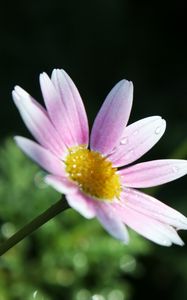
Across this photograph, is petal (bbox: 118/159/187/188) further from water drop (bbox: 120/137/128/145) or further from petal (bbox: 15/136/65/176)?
petal (bbox: 15/136/65/176)

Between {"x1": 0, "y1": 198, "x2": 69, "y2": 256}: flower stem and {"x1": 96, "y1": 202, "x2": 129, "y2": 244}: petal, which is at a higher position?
{"x1": 0, "y1": 198, "x2": 69, "y2": 256}: flower stem

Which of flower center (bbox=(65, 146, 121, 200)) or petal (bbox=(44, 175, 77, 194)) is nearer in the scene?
petal (bbox=(44, 175, 77, 194))

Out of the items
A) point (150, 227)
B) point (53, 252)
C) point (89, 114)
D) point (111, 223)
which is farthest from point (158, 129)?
point (89, 114)

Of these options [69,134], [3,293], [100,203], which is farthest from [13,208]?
[100,203]

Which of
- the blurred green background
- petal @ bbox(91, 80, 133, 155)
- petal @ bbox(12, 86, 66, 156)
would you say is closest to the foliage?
the blurred green background

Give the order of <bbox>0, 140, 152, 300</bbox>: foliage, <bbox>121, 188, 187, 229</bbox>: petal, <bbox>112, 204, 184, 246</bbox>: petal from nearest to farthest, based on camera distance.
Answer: <bbox>112, 204, 184, 246</bbox>: petal → <bbox>121, 188, 187, 229</bbox>: petal → <bbox>0, 140, 152, 300</bbox>: foliage
